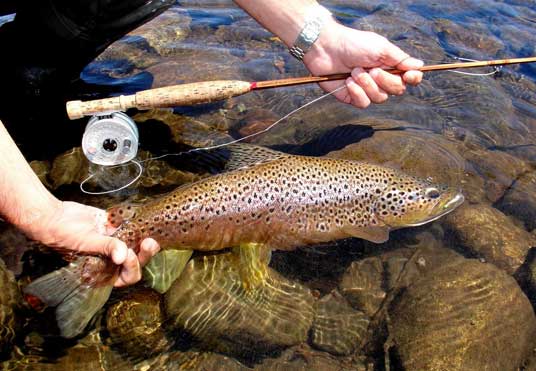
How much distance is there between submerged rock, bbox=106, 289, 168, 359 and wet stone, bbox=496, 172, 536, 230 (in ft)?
9.90

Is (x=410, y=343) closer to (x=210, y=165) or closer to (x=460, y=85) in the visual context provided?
(x=210, y=165)

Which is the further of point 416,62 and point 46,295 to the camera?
point 416,62

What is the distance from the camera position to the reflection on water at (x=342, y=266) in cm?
306

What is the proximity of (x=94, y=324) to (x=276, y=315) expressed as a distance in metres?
1.27

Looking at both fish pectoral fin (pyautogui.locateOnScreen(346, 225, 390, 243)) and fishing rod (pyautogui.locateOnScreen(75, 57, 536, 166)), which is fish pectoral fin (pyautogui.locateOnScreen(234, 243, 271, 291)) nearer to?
fish pectoral fin (pyautogui.locateOnScreen(346, 225, 390, 243))

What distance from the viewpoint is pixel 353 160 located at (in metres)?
3.85

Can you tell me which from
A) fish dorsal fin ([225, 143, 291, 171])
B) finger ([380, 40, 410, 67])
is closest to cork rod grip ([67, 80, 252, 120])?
fish dorsal fin ([225, 143, 291, 171])

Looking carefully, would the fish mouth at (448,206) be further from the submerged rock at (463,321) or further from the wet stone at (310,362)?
the wet stone at (310,362)

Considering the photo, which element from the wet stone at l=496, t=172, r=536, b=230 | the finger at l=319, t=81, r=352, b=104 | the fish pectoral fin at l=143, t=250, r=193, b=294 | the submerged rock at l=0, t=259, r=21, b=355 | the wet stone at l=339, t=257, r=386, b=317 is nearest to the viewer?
the submerged rock at l=0, t=259, r=21, b=355

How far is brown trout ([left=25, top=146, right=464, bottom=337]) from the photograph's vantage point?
10.6 ft

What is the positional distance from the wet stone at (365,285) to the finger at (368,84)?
4.25ft

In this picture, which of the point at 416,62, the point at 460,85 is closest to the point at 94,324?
the point at 416,62

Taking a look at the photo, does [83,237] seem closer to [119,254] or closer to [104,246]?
[104,246]

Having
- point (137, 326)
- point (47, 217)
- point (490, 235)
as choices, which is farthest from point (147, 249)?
point (490, 235)
